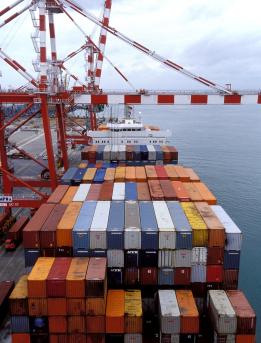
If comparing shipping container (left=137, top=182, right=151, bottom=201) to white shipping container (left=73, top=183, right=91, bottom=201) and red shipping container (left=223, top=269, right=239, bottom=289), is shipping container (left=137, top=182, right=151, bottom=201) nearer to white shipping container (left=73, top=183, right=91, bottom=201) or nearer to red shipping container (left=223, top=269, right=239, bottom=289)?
white shipping container (left=73, top=183, right=91, bottom=201)

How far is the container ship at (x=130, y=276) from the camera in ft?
56.3

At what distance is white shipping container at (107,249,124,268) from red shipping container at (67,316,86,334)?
3263 mm

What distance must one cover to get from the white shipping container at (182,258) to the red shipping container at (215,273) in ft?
4.12

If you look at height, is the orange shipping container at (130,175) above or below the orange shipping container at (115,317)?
above

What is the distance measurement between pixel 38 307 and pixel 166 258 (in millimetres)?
7048

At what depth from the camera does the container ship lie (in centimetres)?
1717

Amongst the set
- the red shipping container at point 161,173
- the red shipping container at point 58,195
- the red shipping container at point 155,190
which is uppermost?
the red shipping container at point 161,173

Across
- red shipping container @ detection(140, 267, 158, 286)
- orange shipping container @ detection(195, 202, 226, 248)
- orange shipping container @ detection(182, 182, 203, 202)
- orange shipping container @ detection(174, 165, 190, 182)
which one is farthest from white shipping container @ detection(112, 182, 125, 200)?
orange shipping container @ detection(195, 202, 226, 248)

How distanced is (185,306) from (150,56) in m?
25.1

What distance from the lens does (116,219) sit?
2084 cm

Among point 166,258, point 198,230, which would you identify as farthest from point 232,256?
point 166,258

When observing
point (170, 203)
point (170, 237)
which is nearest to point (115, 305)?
point (170, 237)

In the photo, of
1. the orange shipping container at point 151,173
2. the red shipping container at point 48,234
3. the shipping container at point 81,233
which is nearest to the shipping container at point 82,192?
the shipping container at point 81,233

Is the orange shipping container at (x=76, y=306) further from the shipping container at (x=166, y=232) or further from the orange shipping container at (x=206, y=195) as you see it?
the orange shipping container at (x=206, y=195)
